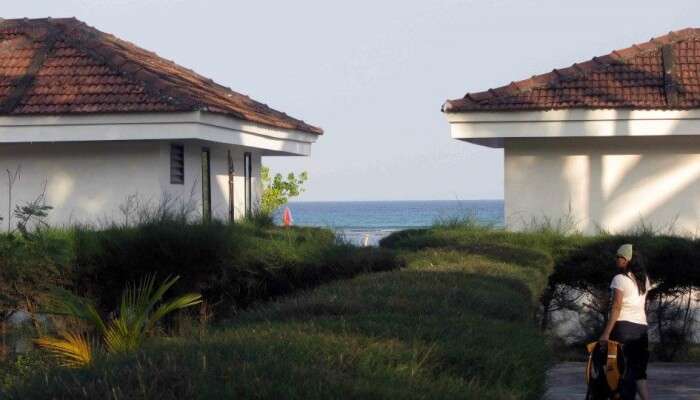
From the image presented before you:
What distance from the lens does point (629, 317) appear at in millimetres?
11641

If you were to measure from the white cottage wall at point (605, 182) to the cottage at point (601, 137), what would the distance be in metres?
0.02

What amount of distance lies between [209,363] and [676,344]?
15.7 m

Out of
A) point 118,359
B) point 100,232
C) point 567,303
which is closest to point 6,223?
point 100,232

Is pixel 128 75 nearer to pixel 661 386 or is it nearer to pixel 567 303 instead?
pixel 567 303

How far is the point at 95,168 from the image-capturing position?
2061 cm

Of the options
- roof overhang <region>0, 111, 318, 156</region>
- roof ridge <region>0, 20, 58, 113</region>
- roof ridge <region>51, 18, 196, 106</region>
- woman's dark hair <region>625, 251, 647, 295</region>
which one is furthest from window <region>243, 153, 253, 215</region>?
woman's dark hair <region>625, 251, 647, 295</region>

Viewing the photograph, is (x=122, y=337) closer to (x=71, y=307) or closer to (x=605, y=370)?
(x=71, y=307)

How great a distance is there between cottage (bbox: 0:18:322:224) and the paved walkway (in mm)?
6748

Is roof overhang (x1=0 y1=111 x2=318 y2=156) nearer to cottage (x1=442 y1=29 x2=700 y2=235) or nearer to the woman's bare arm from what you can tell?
cottage (x1=442 y1=29 x2=700 y2=235)

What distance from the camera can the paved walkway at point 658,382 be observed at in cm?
1476

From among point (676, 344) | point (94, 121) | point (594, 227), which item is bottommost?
point (676, 344)

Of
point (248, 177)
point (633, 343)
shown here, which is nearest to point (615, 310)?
point (633, 343)

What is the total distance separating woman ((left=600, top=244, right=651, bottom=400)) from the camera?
11625 millimetres

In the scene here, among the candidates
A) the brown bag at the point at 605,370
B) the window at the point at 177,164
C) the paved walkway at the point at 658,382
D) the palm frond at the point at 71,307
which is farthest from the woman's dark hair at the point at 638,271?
the window at the point at 177,164
